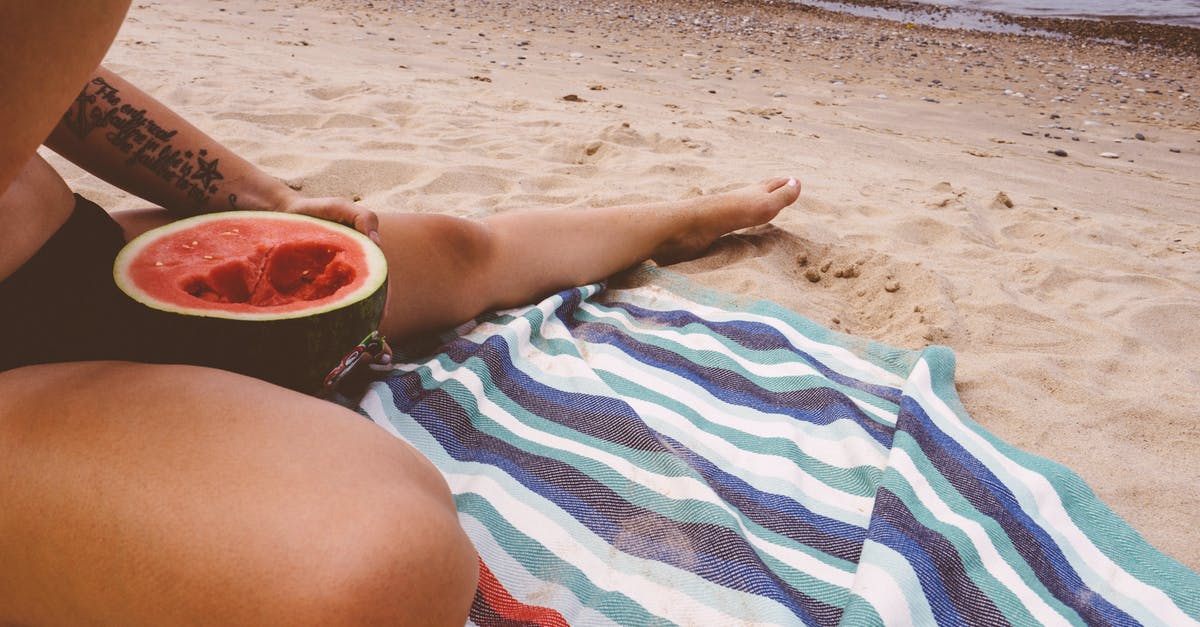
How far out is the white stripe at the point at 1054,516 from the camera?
1611 mm

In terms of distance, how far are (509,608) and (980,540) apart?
1085mm

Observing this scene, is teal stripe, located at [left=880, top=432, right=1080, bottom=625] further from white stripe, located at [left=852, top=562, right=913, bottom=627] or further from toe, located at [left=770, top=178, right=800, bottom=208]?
toe, located at [left=770, top=178, right=800, bottom=208]

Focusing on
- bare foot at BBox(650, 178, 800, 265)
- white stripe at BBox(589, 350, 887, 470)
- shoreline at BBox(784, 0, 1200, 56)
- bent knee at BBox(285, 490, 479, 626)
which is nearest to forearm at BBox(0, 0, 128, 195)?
bent knee at BBox(285, 490, 479, 626)

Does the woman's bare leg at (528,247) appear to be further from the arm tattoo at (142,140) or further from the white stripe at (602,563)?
the white stripe at (602,563)

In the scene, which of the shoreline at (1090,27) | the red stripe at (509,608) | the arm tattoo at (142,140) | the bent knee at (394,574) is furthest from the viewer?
the shoreline at (1090,27)

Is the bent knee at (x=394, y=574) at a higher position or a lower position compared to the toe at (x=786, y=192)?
higher

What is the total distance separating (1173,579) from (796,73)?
25.3 ft

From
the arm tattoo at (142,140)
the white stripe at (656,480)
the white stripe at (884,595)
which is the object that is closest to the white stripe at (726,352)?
the white stripe at (656,480)

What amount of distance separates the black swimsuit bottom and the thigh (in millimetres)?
138

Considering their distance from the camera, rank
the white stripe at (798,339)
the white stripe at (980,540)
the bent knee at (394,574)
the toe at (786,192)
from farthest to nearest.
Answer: the toe at (786,192)
the white stripe at (798,339)
the white stripe at (980,540)
the bent knee at (394,574)

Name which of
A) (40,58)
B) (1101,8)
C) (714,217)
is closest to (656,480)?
(40,58)

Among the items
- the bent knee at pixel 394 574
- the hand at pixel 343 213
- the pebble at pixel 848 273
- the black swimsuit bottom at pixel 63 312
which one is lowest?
the pebble at pixel 848 273

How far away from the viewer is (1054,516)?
181cm

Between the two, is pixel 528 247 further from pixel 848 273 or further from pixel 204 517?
pixel 204 517
